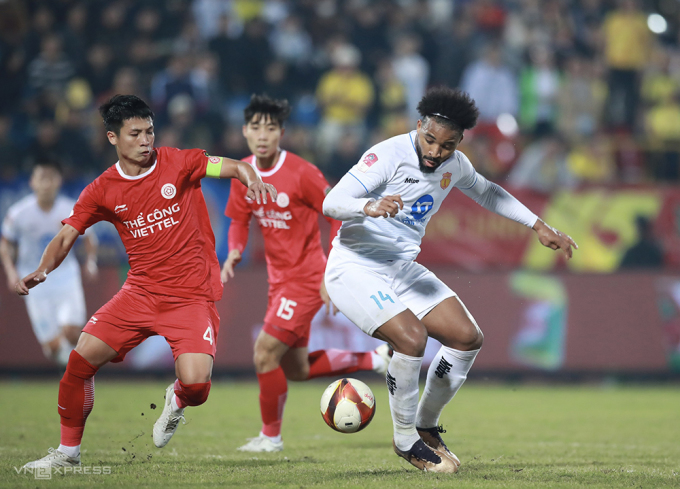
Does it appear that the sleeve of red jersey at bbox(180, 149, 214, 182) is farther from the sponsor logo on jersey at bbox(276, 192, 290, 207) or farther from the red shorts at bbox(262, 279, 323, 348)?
the red shorts at bbox(262, 279, 323, 348)

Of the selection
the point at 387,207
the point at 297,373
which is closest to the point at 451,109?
the point at 387,207

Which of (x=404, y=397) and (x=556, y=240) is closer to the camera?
(x=404, y=397)

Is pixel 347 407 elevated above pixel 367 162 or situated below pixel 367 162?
below

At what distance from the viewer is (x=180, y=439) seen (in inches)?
303

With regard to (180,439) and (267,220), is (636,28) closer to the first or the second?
(267,220)

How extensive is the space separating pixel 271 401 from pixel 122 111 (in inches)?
114

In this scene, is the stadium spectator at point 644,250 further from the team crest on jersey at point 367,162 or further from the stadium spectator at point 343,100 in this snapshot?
the team crest on jersey at point 367,162

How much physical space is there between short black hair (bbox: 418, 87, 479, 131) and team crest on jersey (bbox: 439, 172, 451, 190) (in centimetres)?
41

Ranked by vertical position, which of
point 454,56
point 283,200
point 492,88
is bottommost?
point 283,200

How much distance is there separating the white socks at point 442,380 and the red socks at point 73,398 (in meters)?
2.41

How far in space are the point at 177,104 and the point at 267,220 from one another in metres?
7.71

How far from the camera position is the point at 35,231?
10.5m

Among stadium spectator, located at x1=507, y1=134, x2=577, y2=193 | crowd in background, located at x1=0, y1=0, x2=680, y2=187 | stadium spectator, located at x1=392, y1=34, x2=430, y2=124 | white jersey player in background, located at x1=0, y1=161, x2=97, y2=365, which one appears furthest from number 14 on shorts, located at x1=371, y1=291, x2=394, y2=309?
stadium spectator, located at x1=392, y1=34, x2=430, y2=124

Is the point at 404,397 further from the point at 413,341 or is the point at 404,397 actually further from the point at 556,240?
the point at 556,240
